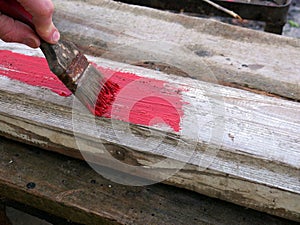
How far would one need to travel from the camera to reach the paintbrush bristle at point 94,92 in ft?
4.38

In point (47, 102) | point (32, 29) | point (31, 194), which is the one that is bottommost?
point (31, 194)

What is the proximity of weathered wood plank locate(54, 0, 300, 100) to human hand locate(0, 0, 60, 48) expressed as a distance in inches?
22.8

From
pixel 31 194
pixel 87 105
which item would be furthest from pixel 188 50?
pixel 31 194

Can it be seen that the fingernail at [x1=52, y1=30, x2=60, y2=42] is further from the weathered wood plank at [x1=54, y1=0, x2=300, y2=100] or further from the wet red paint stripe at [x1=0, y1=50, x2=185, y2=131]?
the weathered wood plank at [x1=54, y1=0, x2=300, y2=100]

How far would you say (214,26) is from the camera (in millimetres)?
1963

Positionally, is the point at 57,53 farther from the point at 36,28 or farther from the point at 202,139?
the point at 202,139

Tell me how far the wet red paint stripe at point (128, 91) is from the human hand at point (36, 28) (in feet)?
0.76

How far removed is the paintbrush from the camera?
124cm

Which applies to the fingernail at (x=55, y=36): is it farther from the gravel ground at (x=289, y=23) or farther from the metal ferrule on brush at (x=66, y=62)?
the gravel ground at (x=289, y=23)

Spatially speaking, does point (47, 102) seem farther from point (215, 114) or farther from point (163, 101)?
point (215, 114)

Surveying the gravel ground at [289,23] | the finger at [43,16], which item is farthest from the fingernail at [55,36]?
the gravel ground at [289,23]

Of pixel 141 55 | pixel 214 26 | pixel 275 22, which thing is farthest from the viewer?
pixel 275 22

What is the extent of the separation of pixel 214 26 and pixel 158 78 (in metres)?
0.61

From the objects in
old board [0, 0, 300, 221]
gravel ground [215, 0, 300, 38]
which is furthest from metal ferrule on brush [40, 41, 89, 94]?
gravel ground [215, 0, 300, 38]
